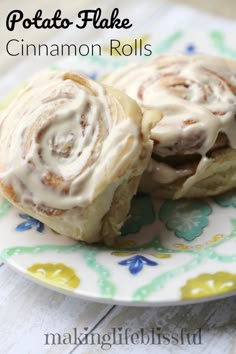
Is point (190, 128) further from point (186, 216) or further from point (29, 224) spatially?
point (29, 224)

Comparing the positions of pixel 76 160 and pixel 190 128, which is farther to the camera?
pixel 190 128

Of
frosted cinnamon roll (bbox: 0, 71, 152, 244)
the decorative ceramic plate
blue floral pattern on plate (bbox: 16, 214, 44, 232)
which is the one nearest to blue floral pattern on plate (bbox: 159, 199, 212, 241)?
the decorative ceramic plate

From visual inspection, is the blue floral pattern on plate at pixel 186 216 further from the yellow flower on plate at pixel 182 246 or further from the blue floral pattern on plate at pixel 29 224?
the blue floral pattern on plate at pixel 29 224

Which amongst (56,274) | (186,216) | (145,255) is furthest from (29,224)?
(186,216)

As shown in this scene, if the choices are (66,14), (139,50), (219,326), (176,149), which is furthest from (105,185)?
(66,14)

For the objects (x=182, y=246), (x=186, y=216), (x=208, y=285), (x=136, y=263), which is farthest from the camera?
(x=186, y=216)

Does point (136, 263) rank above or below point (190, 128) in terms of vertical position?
below

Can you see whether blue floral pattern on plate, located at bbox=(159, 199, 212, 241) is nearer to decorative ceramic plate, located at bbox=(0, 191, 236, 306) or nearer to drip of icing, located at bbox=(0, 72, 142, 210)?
decorative ceramic plate, located at bbox=(0, 191, 236, 306)
